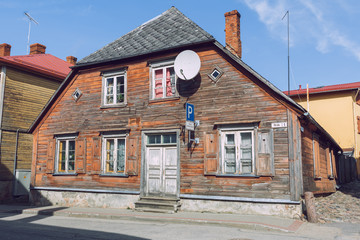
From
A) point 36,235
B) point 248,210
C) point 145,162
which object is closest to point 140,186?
point 145,162

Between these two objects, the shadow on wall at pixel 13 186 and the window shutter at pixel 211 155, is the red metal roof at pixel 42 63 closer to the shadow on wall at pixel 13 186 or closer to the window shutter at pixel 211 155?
the shadow on wall at pixel 13 186

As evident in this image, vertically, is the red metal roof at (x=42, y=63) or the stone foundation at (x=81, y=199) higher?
the red metal roof at (x=42, y=63)

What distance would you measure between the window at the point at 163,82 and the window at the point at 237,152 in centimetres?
274

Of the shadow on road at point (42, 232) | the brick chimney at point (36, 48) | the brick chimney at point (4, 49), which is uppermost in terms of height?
the brick chimney at point (36, 48)

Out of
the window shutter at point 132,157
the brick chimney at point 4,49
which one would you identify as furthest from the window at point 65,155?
the brick chimney at point 4,49

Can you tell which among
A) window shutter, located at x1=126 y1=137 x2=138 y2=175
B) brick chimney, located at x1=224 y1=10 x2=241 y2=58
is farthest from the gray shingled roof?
window shutter, located at x1=126 y1=137 x2=138 y2=175

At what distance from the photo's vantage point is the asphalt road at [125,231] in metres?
7.94

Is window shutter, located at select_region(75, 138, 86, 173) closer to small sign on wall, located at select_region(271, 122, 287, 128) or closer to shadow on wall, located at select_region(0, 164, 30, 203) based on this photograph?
shadow on wall, located at select_region(0, 164, 30, 203)

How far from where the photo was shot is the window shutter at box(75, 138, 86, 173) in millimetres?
14320

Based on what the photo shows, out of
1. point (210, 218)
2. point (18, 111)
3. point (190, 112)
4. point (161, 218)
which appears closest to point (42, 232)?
point (161, 218)

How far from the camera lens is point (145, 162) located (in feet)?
42.3

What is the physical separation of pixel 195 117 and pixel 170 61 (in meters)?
2.41

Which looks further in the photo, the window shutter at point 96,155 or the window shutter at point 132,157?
the window shutter at point 96,155

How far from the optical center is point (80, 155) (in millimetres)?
14461
